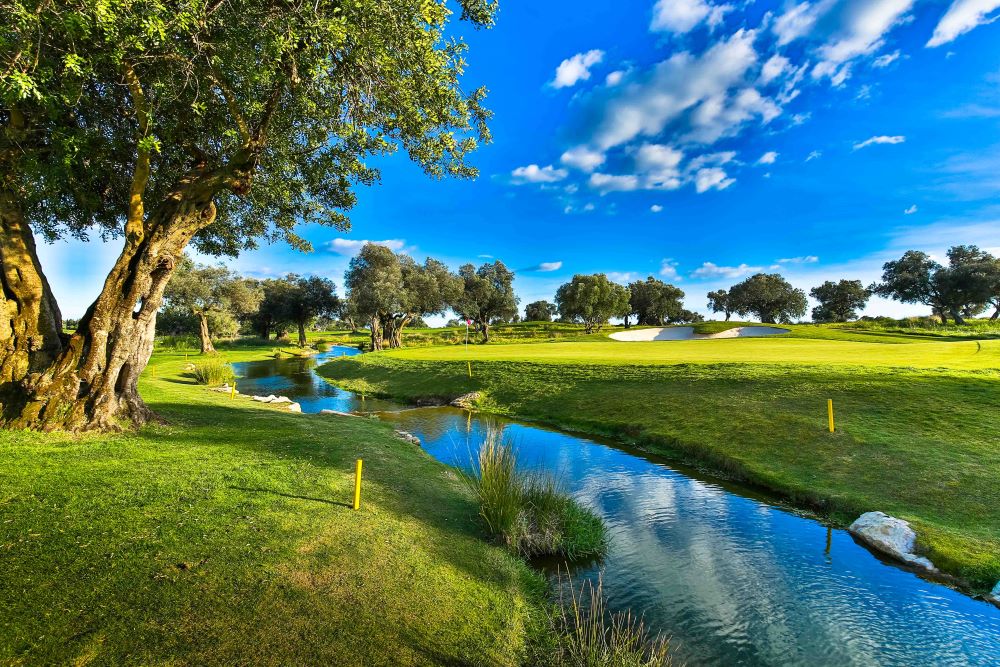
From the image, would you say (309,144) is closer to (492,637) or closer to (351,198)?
(351,198)

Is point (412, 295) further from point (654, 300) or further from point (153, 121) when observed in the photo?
point (654, 300)

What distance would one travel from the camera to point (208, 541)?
5.85 meters

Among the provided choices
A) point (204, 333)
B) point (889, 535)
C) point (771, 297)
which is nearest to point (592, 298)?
point (771, 297)

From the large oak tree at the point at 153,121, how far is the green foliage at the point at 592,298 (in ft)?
205

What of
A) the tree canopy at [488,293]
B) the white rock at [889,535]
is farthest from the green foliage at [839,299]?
the white rock at [889,535]

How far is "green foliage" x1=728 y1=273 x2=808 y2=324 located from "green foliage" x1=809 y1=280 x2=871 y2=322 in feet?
19.2

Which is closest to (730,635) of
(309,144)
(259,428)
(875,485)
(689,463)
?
(875,485)

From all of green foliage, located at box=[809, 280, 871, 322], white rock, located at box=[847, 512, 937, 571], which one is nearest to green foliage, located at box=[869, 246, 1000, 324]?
green foliage, located at box=[809, 280, 871, 322]

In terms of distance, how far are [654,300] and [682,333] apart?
40020 millimetres

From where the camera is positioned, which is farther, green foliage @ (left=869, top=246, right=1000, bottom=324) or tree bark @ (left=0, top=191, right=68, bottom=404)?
green foliage @ (left=869, top=246, right=1000, bottom=324)

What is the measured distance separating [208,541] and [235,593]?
1.32m

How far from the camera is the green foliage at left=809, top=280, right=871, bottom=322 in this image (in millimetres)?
91625

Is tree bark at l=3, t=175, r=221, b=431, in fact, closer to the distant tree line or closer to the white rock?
the white rock

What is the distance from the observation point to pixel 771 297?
92.6 meters
